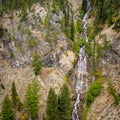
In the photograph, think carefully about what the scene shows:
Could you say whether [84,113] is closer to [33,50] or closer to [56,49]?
[56,49]

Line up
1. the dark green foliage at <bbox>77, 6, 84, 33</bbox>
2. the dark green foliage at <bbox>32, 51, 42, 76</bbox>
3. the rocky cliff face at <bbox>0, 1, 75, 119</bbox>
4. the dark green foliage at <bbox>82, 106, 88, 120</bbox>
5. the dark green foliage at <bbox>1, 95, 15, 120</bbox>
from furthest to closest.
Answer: the dark green foliage at <bbox>77, 6, 84, 33</bbox>, the dark green foliage at <bbox>32, 51, 42, 76</bbox>, the rocky cliff face at <bbox>0, 1, 75, 119</bbox>, the dark green foliage at <bbox>82, 106, 88, 120</bbox>, the dark green foliage at <bbox>1, 95, 15, 120</bbox>

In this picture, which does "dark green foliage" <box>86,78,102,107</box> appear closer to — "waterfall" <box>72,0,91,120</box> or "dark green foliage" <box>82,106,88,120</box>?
"dark green foliage" <box>82,106,88,120</box>

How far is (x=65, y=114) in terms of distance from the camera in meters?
78.2

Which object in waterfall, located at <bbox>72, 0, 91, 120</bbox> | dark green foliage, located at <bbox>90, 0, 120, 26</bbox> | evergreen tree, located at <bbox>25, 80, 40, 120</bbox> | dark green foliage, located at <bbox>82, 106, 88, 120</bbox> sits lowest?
dark green foliage, located at <bbox>82, 106, 88, 120</bbox>

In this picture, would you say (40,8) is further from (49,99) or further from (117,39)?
(49,99)

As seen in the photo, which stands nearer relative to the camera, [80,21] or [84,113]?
[84,113]

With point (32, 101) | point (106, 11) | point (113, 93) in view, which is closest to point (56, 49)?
point (106, 11)

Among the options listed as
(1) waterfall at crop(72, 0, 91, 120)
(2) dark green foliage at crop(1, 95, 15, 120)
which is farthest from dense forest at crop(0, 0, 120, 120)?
(1) waterfall at crop(72, 0, 91, 120)

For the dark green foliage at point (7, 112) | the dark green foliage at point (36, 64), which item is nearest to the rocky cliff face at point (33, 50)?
the dark green foliage at point (36, 64)

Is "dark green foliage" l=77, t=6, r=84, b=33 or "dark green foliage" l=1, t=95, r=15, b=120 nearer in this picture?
"dark green foliage" l=1, t=95, r=15, b=120

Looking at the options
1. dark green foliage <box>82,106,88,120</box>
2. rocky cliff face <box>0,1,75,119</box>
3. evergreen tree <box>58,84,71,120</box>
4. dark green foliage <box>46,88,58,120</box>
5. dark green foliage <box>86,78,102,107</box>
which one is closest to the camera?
dark green foliage <box>46,88,58,120</box>

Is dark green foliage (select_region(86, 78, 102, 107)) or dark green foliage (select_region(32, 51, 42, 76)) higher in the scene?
dark green foliage (select_region(32, 51, 42, 76))

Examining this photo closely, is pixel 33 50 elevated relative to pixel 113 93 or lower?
elevated

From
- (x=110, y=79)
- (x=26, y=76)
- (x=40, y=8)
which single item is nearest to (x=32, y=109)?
(x=26, y=76)
